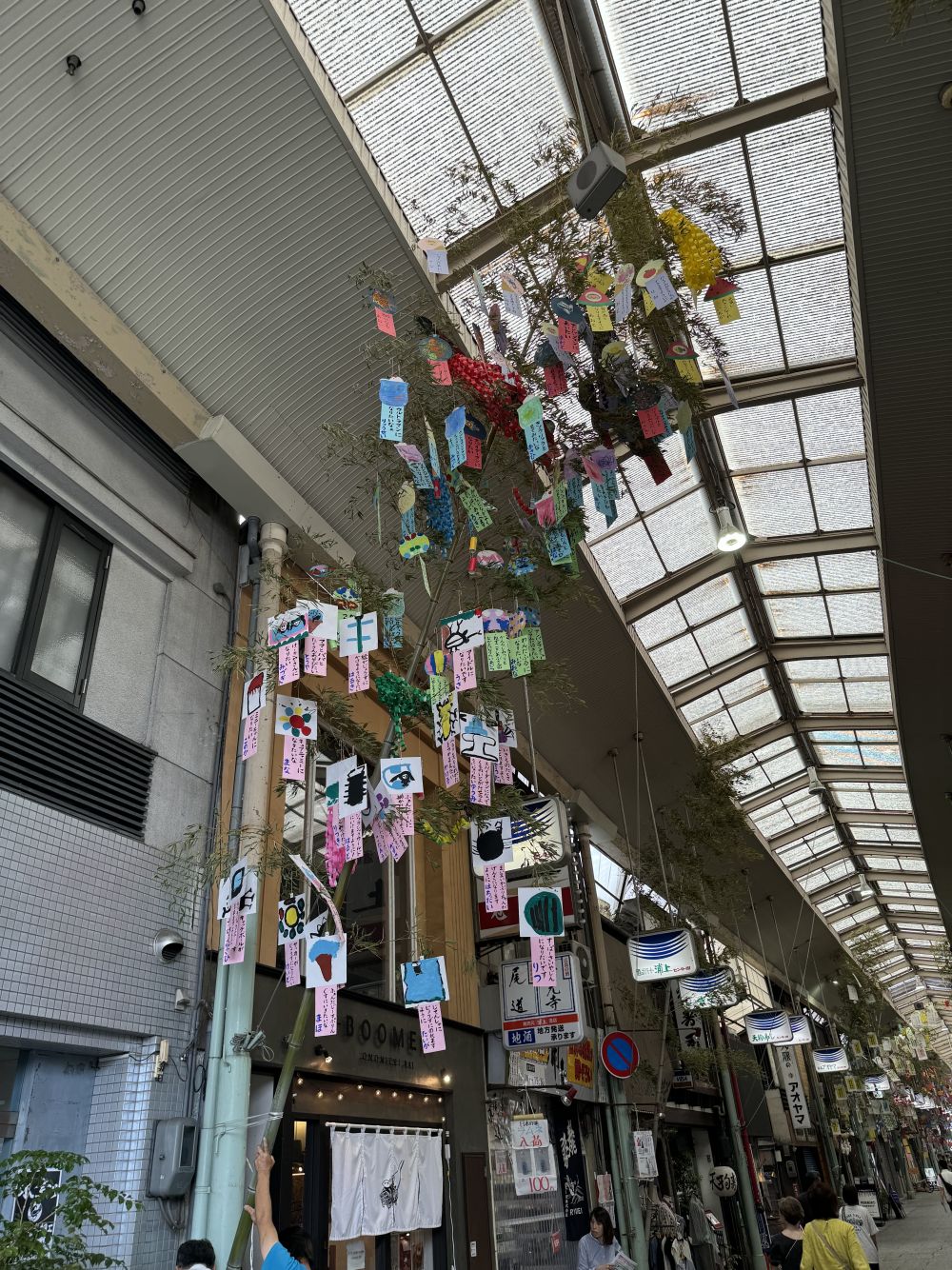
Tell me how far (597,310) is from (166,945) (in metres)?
4.57

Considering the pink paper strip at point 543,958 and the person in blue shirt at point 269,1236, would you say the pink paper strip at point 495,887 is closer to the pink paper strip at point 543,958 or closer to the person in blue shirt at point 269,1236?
the pink paper strip at point 543,958

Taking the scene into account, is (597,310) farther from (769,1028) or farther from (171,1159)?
(769,1028)

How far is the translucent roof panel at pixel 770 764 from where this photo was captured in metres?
17.9

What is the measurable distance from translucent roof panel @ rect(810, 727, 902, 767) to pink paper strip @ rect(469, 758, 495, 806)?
13274 mm

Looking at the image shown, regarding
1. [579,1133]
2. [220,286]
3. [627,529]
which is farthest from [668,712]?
[220,286]

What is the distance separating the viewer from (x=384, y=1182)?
665cm

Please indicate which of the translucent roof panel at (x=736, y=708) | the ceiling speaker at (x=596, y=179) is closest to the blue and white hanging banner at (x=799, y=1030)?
the translucent roof panel at (x=736, y=708)

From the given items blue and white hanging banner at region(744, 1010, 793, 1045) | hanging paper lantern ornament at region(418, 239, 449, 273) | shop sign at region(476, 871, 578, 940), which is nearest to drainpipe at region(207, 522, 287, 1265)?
hanging paper lantern ornament at region(418, 239, 449, 273)

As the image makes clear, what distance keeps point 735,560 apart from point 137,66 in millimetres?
9516

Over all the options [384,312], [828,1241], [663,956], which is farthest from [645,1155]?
[384,312]

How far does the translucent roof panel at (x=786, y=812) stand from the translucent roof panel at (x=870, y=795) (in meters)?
0.57

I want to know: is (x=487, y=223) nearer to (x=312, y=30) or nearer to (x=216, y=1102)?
(x=312, y=30)

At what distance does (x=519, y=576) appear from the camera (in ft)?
19.0

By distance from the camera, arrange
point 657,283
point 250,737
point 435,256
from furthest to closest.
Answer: point 435,256
point 250,737
point 657,283
